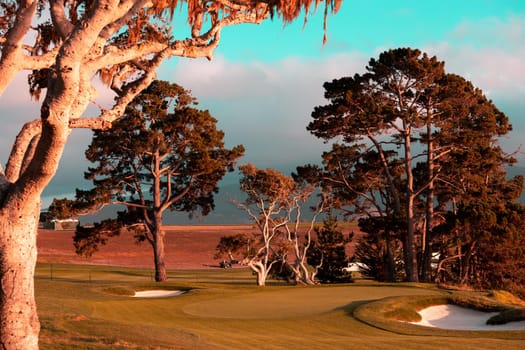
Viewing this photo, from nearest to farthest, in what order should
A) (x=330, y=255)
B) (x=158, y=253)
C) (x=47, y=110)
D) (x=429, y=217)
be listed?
(x=47, y=110) < (x=429, y=217) < (x=158, y=253) < (x=330, y=255)

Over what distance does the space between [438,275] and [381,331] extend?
1151 inches

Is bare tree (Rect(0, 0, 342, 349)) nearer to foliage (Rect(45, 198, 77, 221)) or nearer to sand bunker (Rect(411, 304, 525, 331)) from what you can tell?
sand bunker (Rect(411, 304, 525, 331))

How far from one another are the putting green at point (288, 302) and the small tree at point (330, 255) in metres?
13.5

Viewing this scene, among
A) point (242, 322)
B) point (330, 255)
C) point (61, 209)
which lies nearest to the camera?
point (242, 322)

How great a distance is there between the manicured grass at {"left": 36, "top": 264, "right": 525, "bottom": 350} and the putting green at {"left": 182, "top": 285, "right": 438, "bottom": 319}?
0.03m

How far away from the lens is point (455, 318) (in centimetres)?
2108

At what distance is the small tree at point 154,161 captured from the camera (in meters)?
40.7

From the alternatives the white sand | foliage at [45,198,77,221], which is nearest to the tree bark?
foliage at [45,198,77,221]

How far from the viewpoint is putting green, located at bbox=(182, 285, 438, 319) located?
2038 centimetres

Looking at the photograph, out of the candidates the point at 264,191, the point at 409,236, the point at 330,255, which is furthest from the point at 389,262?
the point at 264,191

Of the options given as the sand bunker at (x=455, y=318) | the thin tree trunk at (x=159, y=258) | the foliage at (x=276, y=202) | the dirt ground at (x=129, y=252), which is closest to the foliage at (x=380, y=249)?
the foliage at (x=276, y=202)

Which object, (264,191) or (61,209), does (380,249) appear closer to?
(264,191)

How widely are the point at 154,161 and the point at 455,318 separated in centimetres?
2703

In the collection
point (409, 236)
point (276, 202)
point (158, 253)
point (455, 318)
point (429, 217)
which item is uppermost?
point (276, 202)
